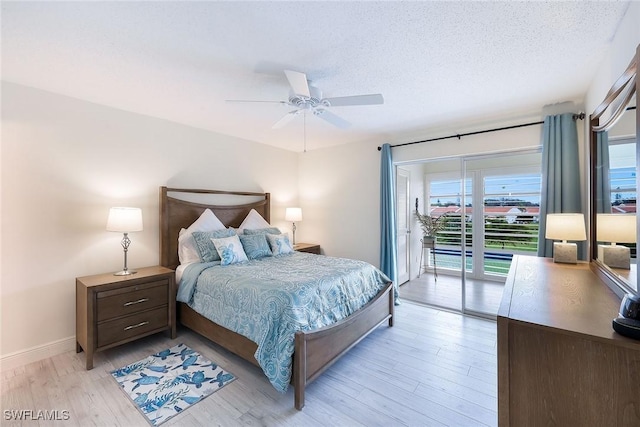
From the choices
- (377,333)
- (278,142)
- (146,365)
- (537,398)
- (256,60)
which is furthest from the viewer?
(278,142)

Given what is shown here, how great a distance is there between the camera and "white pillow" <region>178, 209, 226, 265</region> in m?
3.33

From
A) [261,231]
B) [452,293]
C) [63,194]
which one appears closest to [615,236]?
[452,293]

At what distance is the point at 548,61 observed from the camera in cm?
214

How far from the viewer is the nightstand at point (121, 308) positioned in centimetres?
243

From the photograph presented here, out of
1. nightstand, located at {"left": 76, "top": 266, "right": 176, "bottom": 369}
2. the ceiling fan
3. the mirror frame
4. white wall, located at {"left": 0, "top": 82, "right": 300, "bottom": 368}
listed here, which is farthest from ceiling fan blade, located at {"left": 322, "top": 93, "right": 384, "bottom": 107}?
nightstand, located at {"left": 76, "top": 266, "right": 176, "bottom": 369}

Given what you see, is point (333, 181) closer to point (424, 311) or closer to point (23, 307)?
point (424, 311)

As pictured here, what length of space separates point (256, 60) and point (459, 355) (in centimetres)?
331

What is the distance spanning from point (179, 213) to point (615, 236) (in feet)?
13.9

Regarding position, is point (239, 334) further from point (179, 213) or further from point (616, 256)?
point (616, 256)

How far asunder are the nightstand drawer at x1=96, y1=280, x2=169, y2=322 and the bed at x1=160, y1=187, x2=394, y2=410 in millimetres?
328

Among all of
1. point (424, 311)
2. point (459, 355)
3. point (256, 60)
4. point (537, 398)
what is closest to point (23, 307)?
point (256, 60)

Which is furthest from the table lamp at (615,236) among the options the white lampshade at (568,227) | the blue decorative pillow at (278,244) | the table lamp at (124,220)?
the table lamp at (124,220)

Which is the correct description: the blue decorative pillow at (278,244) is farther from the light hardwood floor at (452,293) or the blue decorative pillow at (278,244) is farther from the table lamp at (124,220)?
the light hardwood floor at (452,293)

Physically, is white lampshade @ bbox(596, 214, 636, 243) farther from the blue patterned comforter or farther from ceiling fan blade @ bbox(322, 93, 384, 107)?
the blue patterned comforter
